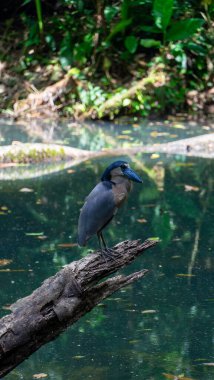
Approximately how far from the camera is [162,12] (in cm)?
1241

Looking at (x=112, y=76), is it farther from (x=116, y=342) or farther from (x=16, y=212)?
(x=116, y=342)

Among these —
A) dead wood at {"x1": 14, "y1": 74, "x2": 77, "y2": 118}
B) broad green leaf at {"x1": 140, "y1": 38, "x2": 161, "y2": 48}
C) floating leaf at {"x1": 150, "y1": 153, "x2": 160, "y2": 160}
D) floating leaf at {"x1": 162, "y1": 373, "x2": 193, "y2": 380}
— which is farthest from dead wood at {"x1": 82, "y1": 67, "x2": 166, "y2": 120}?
floating leaf at {"x1": 162, "y1": 373, "x2": 193, "y2": 380}

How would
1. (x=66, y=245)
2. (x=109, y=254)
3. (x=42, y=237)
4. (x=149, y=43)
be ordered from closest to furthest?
(x=109, y=254) < (x=66, y=245) < (x=42, y=237) < (x=149, y=43)

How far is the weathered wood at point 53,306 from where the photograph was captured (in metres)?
3.68

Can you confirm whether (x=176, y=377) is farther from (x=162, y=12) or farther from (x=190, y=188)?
(x=162, y=12)

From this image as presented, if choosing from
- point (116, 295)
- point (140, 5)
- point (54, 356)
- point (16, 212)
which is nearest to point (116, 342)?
point (54, 356)

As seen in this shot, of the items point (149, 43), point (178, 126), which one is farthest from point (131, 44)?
point (178, 126)

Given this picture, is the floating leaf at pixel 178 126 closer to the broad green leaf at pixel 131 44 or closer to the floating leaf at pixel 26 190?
the broad green leaf at pixel 131 44

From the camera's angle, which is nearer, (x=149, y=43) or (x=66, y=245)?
(x=66, y=245)

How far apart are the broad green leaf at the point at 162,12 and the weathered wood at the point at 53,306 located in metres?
8.87

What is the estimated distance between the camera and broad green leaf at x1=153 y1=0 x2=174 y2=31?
1231 centimetres

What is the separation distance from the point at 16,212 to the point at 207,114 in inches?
220

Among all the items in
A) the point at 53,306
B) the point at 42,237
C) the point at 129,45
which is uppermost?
the point at 129,45

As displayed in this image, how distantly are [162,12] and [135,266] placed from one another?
7.03 meters
